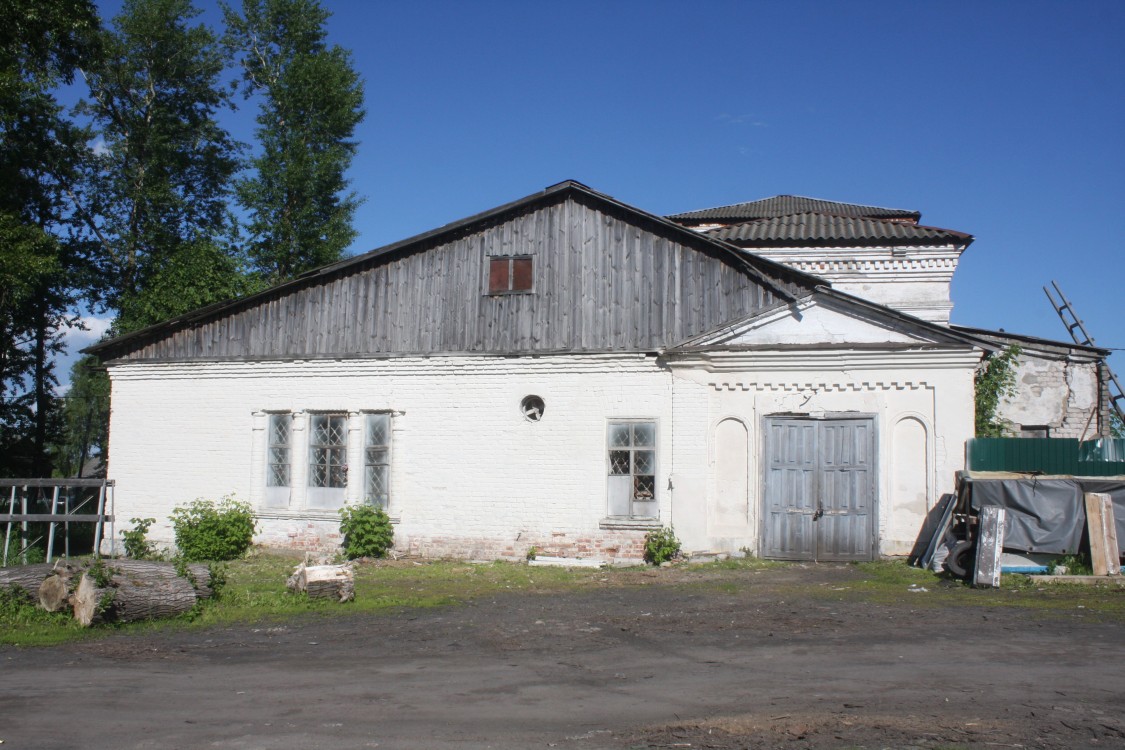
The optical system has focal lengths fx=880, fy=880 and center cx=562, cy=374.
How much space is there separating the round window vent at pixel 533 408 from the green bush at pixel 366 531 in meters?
2.87

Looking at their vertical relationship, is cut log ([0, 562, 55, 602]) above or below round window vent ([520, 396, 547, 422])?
below

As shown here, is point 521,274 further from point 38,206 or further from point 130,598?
point 38,206

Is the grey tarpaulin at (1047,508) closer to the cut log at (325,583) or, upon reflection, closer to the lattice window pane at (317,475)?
the cut log at (325,583)

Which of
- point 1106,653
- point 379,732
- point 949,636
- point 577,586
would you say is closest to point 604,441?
point 577,586

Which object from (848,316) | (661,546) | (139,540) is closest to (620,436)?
(661,546)

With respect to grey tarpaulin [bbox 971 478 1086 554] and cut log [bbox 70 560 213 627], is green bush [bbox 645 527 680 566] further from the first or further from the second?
cut log [bbox 70 560 213 627]

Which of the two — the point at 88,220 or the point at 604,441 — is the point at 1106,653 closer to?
the point at 604,441

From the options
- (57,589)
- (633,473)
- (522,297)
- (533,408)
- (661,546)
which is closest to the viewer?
(57,589)

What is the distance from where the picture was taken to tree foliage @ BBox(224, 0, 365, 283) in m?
28.0

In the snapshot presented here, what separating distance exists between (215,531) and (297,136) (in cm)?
1748

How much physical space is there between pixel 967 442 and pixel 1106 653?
17.8 ft

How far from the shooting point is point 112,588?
9.26m

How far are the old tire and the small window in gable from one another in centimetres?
737

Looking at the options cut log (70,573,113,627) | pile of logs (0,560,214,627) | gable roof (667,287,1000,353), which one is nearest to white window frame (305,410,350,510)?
pile of logs (0,560,214,627)
